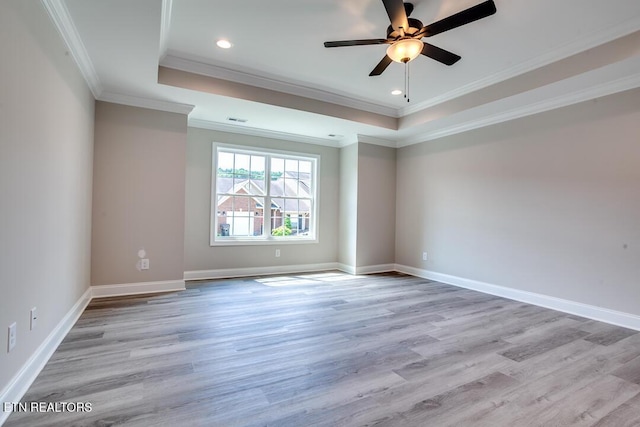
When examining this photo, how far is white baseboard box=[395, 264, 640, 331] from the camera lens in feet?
10.5

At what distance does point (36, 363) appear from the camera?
6.73ft

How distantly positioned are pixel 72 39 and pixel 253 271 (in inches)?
149

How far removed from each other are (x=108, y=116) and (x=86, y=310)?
88.5 inches

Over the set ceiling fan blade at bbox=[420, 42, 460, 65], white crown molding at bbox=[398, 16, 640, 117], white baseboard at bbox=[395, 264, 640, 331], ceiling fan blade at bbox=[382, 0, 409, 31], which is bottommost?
white baseboard at bbox=[395, 264, 640, 331]

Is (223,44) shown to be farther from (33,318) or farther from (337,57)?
(33,318)

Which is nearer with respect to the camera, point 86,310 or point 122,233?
point 86,310

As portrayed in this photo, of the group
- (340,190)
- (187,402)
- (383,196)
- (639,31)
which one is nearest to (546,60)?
(639,31)

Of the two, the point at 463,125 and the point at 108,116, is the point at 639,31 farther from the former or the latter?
the point at 108,116

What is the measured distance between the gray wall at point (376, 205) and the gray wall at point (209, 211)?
0.64 meters

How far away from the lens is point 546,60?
327 centimetres

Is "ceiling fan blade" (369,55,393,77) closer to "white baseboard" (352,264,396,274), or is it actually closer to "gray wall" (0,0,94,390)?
"gray wall" (0,0,94,390)

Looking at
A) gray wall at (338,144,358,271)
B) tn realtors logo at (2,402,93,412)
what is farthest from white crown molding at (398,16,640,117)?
tn realtors logo at (2,402,93,412)

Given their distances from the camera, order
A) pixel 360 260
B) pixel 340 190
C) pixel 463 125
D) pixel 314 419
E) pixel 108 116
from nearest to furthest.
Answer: pixel 314 419 < pixel 108 116 < pixel 463 125 < pixel 360 260 < pixel 340 190

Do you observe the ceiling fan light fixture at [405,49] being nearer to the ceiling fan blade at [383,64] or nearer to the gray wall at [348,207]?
the ceiling fan blade at [383,64]
